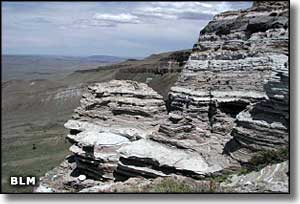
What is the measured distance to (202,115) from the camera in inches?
455

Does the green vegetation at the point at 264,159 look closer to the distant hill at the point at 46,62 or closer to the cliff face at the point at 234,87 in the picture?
the cliff face at the point at 234,87

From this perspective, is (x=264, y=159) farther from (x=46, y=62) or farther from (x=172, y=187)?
(x=46, y=62)

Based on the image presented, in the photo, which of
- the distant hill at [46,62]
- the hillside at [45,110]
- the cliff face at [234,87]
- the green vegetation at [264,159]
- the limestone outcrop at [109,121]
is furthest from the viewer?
the hillside at [45,110]

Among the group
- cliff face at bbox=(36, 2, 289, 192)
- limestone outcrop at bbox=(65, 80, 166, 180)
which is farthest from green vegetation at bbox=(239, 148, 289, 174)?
limestone outcrop at bbox=(65, 80, 166, 180)

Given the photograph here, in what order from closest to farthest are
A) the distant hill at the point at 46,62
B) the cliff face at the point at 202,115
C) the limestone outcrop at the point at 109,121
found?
the cliff face at the point at 202,115
the distant hill at the point at 46,62
the limestone outcrop at the point at 109,121

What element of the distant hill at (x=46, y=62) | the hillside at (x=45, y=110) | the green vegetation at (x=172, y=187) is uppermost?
the distant hill at (x=46, y=62)

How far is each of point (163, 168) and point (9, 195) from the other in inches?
111

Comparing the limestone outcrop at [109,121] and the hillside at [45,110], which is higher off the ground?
the limestone outcrop at [109,121]

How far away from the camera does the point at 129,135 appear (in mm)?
12094

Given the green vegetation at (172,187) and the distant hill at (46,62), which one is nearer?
the green vegetation at (172,187)

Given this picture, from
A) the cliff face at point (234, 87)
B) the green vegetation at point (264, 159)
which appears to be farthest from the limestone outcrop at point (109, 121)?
the green vegetation at point (264, 159)

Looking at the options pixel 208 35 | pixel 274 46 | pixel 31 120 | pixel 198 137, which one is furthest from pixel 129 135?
pixel 31 120

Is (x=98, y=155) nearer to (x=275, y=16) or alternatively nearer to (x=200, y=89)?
(x=200, y=89)

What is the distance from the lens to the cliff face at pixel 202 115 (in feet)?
29.8
